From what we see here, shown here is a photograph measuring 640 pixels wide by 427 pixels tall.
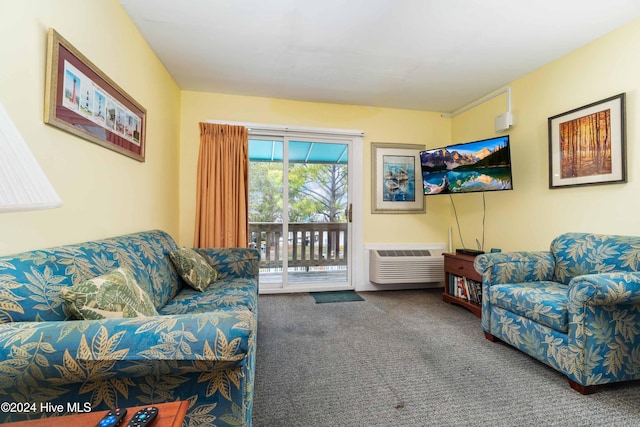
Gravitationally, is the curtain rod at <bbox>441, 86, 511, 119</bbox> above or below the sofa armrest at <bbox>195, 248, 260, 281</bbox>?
above

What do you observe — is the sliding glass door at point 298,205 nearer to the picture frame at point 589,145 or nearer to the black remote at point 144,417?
the picture frame at point 589,145

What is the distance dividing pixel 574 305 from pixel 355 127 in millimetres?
2850

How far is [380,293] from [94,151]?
3181 millimetres

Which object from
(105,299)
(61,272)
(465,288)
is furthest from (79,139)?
(465,288)

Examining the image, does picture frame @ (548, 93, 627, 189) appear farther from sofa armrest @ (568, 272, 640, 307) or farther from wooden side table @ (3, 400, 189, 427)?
wooden side table @ (3, 400, 189, 427)

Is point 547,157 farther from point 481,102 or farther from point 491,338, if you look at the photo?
point 491,338

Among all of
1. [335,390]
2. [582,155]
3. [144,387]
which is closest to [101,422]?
[144,387]

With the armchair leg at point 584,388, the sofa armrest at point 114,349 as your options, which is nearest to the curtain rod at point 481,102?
the armchair leg at point 584,388

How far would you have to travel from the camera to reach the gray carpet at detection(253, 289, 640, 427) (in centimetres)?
138

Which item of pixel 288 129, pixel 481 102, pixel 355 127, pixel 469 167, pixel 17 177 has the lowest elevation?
pixel 17 177

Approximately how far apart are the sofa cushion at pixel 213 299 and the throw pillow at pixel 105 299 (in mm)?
469

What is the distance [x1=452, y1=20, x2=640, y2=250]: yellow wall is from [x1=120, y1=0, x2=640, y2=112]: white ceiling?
0.52ft

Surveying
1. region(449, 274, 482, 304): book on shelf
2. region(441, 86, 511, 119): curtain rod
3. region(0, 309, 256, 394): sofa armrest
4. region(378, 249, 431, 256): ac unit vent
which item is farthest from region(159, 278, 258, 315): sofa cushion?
region(441, 86, 511, 119): curtain rod

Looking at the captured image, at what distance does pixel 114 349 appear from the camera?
731mm
